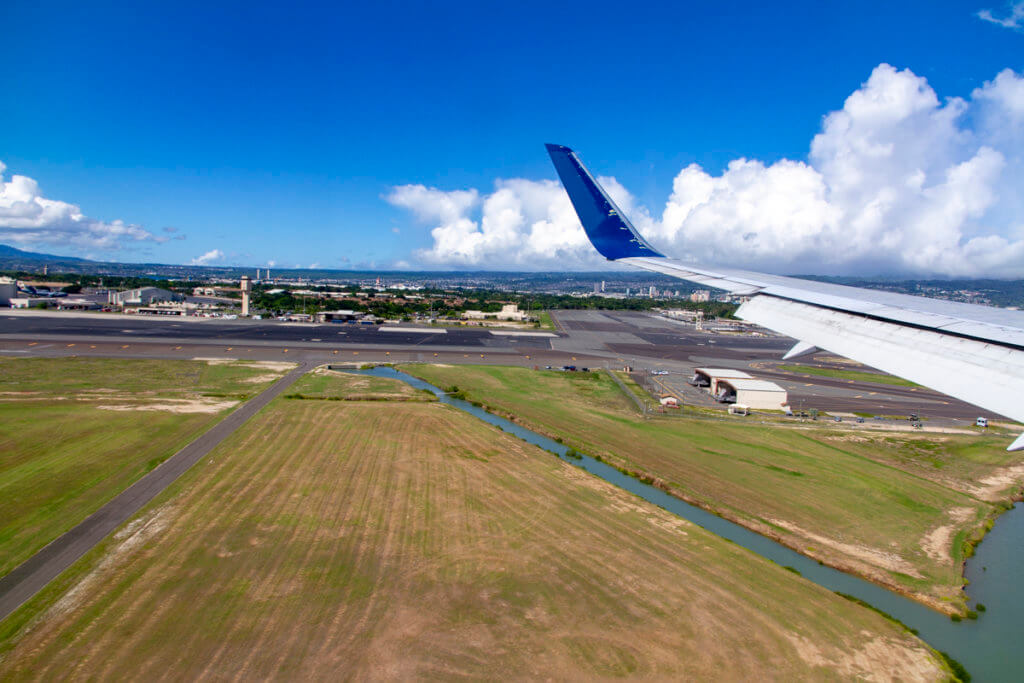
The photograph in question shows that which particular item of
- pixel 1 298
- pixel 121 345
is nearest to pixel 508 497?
pixel 121 345

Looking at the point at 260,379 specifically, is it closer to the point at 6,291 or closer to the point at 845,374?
the point at 845,374

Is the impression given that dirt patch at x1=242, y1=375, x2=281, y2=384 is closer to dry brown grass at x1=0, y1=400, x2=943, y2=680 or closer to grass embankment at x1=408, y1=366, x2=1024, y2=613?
grass embankment at x1=408, y1=366, x2=1024, y2=613

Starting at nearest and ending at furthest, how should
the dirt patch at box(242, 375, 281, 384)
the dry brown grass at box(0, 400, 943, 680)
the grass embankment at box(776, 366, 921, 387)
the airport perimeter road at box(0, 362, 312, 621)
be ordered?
the dry brown grass at box(0, 400, 943, 680)
the airport perimeter road at box(0, 362, 312, 621)
the dirt patch at box(242, 375, 281, 384)
the grass embankment at box(776, 366, 921, 387)

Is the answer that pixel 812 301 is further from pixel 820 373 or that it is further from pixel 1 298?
pixel 1 298

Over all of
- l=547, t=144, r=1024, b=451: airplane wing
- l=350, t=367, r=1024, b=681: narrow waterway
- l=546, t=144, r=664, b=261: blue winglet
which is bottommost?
l=350, t=367, r=1024, b=681: narrow waterway

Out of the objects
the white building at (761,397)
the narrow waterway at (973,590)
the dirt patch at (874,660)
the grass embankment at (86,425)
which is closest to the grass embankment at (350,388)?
the grass embankment at (86,425)

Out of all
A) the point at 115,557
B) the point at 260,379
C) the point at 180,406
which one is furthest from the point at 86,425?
the point at 115,557

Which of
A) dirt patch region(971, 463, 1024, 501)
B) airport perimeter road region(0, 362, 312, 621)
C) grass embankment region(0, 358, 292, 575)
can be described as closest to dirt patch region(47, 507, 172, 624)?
airport perimeter road region(0, 362, 312, 621)

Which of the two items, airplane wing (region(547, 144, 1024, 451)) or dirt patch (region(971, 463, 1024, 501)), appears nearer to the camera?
airplane wing (region(547, 144, 1024, 451))
